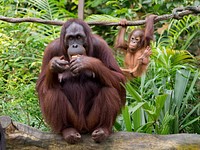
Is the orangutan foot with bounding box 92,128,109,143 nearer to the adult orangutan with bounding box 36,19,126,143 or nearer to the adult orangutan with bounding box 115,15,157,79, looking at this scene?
the adult orangutan with bounding box 36,19,126,143

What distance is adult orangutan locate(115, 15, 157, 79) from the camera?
19.5 feet

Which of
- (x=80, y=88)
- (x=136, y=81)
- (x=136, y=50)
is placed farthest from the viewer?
(x=136, y=50)

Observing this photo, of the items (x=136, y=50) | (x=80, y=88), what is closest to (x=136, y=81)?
(x=136, y=50)

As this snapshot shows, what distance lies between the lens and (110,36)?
8133mm

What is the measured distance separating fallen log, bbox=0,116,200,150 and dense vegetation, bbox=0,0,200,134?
0.69m

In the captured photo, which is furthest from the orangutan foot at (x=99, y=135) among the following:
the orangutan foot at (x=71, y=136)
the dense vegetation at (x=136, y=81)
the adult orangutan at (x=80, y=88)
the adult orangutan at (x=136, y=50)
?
the adult orangutan at (x=136, y=50)

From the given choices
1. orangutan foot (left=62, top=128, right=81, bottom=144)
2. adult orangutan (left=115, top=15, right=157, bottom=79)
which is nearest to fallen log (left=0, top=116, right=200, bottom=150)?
orangutan foot (left=62, top=128, right=81, bottom=144)

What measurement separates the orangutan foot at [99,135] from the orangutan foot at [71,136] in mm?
117

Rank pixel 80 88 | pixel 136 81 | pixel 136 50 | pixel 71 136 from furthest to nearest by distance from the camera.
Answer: pixel 136 50
pixel 136 81
pixel 80 88
pixel 71 136

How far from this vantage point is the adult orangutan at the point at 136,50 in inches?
234

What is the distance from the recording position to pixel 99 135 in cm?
386

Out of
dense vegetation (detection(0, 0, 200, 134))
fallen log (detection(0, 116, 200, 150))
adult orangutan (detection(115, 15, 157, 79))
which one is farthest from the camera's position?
adult orangutan (detection(115, 15, 157, 79))

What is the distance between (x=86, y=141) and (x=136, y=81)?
2.32 m

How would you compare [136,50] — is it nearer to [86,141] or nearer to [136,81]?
[136,81]
